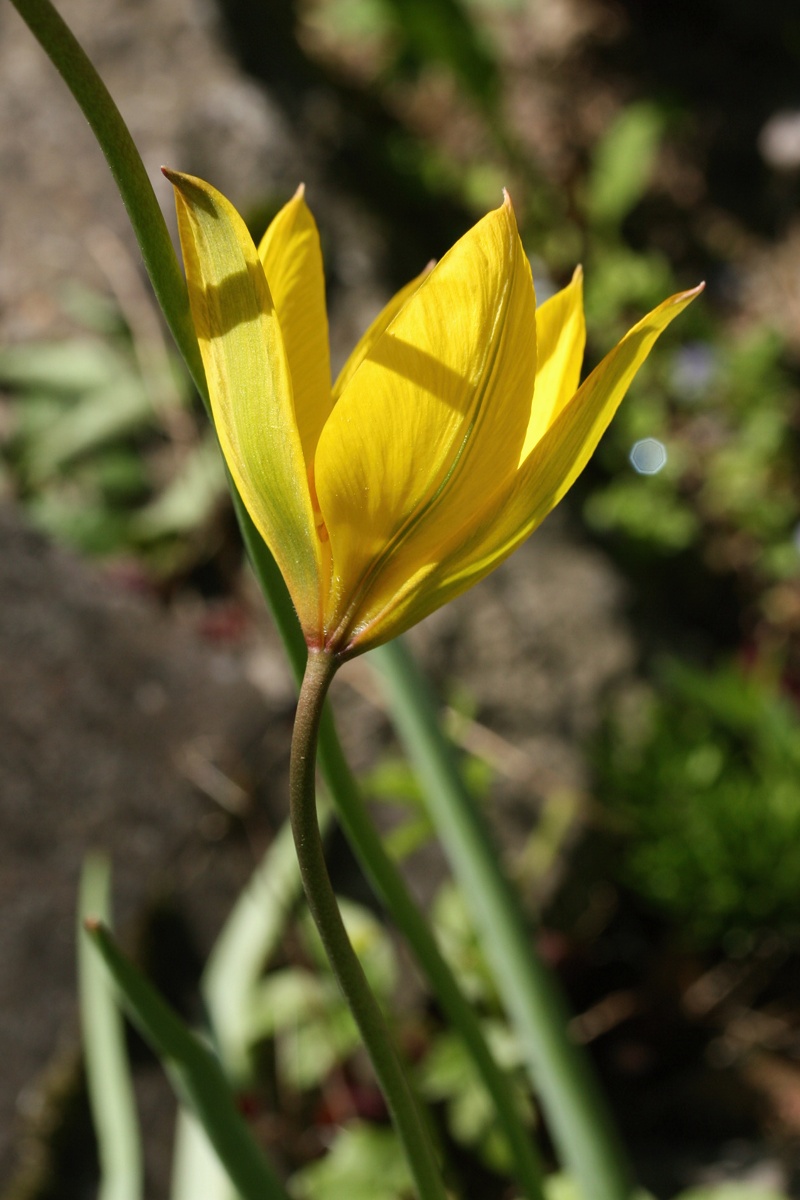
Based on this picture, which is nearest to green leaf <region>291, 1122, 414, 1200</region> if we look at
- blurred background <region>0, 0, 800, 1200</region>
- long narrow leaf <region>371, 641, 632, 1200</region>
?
blurred background <region>0, 0, 800, 1200</region>

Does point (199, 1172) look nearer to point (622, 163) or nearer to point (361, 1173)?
point (361, 1173)

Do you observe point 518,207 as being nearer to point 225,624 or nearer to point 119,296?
point 119,296

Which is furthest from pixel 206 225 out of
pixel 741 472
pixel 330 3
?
pixel 330 3

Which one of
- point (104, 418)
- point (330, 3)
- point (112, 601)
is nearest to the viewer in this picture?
point (112, 601)

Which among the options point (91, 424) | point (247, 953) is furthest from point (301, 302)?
point (91, 424)

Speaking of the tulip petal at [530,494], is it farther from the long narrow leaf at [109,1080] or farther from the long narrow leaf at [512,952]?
the long narrow leaf at [109,1080]

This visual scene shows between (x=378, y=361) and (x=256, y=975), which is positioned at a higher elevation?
(x=378, y=361)
